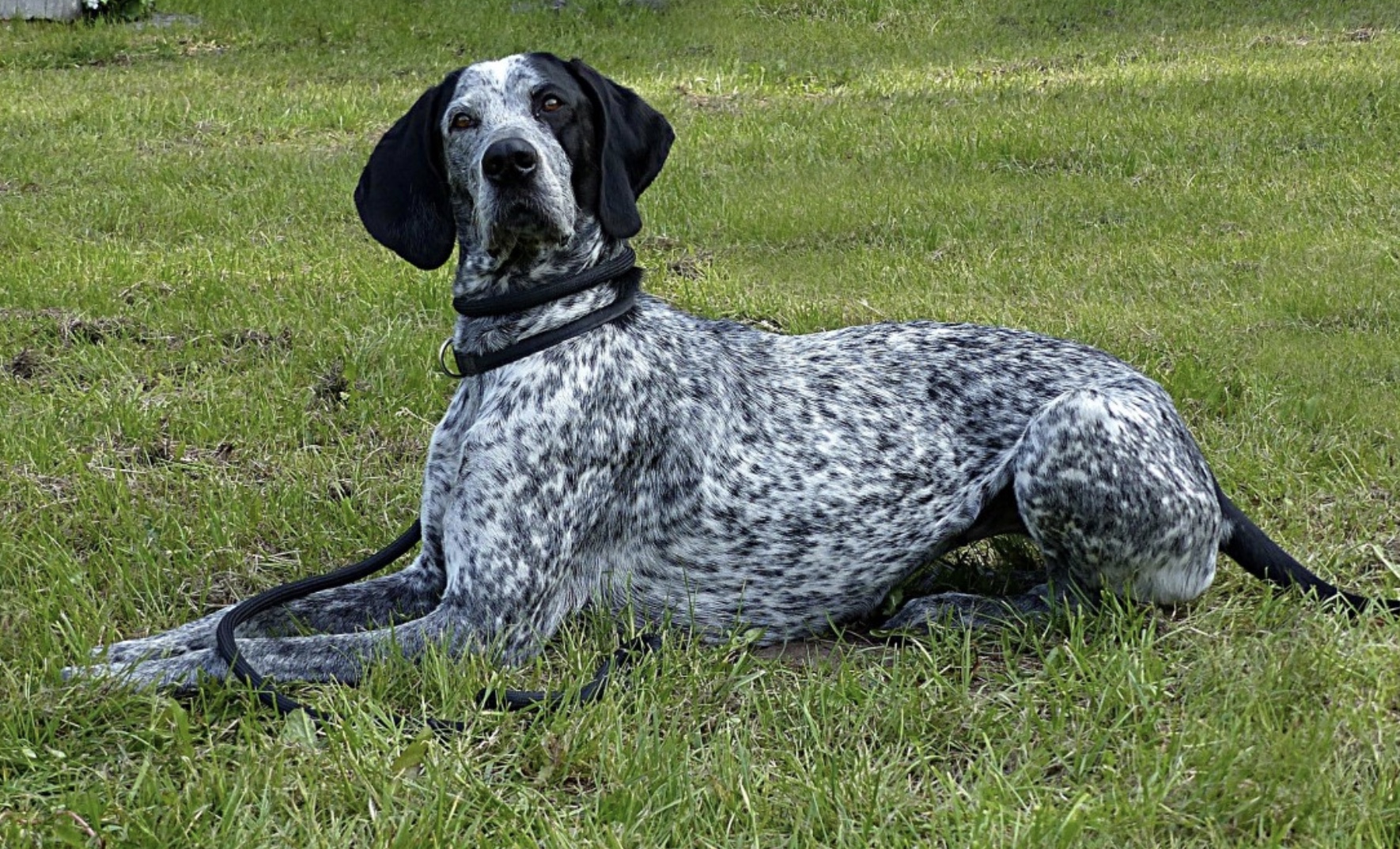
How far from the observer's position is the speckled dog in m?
3.79

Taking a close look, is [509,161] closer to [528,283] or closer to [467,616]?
[528,283]

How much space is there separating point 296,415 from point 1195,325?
411 centimetres

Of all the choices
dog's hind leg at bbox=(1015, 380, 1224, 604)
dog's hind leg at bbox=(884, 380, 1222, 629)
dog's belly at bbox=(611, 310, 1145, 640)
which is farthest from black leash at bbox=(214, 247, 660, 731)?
dog's hind leg at bbox=(1015, 380, 1224, 604)

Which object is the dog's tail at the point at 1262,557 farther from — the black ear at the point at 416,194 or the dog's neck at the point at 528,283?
the black ear at the point at 416,194

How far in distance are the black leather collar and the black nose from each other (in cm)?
33

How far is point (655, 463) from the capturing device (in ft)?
13.3

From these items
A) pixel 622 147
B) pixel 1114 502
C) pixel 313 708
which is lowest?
pixel 313 708

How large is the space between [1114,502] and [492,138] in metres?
1.95

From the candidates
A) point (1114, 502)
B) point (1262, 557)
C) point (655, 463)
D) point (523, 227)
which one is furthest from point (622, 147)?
point (1262, 557)

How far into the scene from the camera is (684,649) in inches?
155

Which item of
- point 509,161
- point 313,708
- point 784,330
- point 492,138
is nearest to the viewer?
point 313,708

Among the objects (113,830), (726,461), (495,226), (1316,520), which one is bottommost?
(1316,520)

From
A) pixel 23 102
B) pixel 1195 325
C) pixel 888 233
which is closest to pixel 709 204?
pixel 888 233

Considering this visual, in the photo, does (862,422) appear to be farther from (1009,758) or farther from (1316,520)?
(1316,520)
